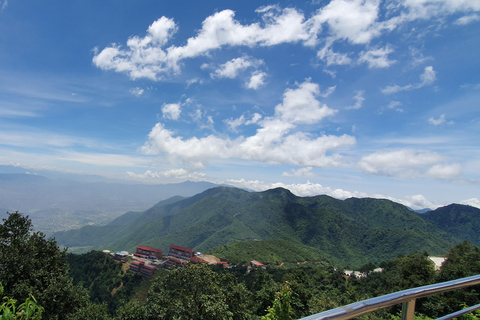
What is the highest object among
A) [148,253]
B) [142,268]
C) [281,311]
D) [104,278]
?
[281,311]

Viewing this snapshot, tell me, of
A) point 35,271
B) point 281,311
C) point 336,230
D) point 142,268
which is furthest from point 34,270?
point 336,230

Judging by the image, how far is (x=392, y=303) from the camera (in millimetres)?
1543

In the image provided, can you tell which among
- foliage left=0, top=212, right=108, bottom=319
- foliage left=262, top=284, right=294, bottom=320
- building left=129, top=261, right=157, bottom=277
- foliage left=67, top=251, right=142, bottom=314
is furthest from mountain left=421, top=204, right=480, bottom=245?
foliage left=0, top=212, right=108, bottom=319

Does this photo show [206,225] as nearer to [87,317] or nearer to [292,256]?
[292,256]

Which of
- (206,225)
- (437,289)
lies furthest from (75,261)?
(206,225)

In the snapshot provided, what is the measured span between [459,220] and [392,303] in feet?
680

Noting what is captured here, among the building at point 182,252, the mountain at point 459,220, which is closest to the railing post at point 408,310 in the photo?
the building at point 182,252

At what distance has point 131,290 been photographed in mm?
44438

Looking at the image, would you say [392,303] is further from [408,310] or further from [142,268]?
[142,268]

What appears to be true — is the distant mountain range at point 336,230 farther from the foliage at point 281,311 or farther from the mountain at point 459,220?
the foliage at point 281,311

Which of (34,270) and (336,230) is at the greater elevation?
(34,270)

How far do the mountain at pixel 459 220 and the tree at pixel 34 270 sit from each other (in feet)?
598

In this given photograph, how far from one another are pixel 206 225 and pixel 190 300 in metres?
161

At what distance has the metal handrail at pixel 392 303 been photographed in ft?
4.31
